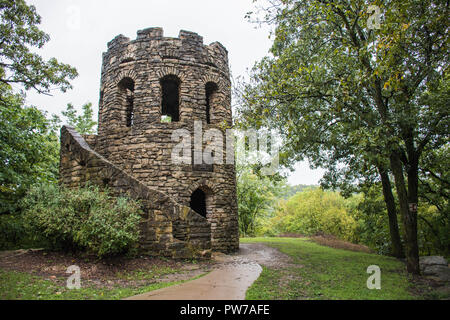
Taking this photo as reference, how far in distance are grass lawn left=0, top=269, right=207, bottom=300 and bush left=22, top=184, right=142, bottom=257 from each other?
3.94 ft

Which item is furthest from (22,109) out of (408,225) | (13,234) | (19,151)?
(408,225)

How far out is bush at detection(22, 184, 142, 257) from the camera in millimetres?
6270

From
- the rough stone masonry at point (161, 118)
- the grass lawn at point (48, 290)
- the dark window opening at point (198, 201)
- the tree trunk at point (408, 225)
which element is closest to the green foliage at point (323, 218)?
the dark window opening at point (198, 201)

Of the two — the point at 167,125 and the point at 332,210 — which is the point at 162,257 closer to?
the point at 167,125

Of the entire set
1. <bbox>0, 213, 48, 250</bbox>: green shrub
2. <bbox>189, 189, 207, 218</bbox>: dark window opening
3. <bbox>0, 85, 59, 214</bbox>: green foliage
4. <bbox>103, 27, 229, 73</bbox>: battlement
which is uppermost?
<bbox>103, 27, 229, 73</bbox>: battlement

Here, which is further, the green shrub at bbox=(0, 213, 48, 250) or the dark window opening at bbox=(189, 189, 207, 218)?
the dark window opening at bbox=(189, 189, 207, 218)

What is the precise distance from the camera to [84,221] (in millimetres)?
6543

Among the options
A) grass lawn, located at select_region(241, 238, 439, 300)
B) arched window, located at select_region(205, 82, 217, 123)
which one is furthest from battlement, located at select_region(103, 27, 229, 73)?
grass lawn, located at select_region(241, 238, 439, 300)

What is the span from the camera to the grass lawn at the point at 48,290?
4305 mm

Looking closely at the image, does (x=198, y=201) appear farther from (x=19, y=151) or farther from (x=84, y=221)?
→ (x=19, y=151)

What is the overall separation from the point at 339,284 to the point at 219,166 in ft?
20.1

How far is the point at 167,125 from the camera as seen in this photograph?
10.5m

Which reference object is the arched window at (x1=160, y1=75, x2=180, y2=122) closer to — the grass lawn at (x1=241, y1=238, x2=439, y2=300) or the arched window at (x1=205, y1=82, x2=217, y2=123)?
the arched window at (x1=205, y1=82, x2=217, y2=123)
